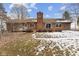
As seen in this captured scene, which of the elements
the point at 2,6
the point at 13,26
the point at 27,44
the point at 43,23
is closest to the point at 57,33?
the point at 43,23

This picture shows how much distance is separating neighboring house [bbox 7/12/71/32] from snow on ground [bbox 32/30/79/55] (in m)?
0.05

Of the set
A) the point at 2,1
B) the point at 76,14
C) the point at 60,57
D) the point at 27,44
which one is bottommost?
the point at 60,57

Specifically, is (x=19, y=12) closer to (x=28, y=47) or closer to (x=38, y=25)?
(x=38, y=25)

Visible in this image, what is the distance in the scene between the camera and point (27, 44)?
170 centimetres

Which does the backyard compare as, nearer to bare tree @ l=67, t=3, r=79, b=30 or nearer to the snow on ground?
the snow on ground

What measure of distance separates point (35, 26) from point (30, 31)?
0.07 metres

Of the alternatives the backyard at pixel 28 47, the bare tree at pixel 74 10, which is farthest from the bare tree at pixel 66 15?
the backyard at pixel 28 47

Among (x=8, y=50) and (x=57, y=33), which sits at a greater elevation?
(x=57, y=33)

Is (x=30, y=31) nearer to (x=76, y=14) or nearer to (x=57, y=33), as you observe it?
(x=57, y=33)

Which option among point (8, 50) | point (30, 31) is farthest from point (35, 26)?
point (8, 50)

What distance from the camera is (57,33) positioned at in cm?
172

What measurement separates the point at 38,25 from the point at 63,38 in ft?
0.86

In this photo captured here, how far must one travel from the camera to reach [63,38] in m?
1.70

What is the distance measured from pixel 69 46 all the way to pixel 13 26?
1.80 ft
